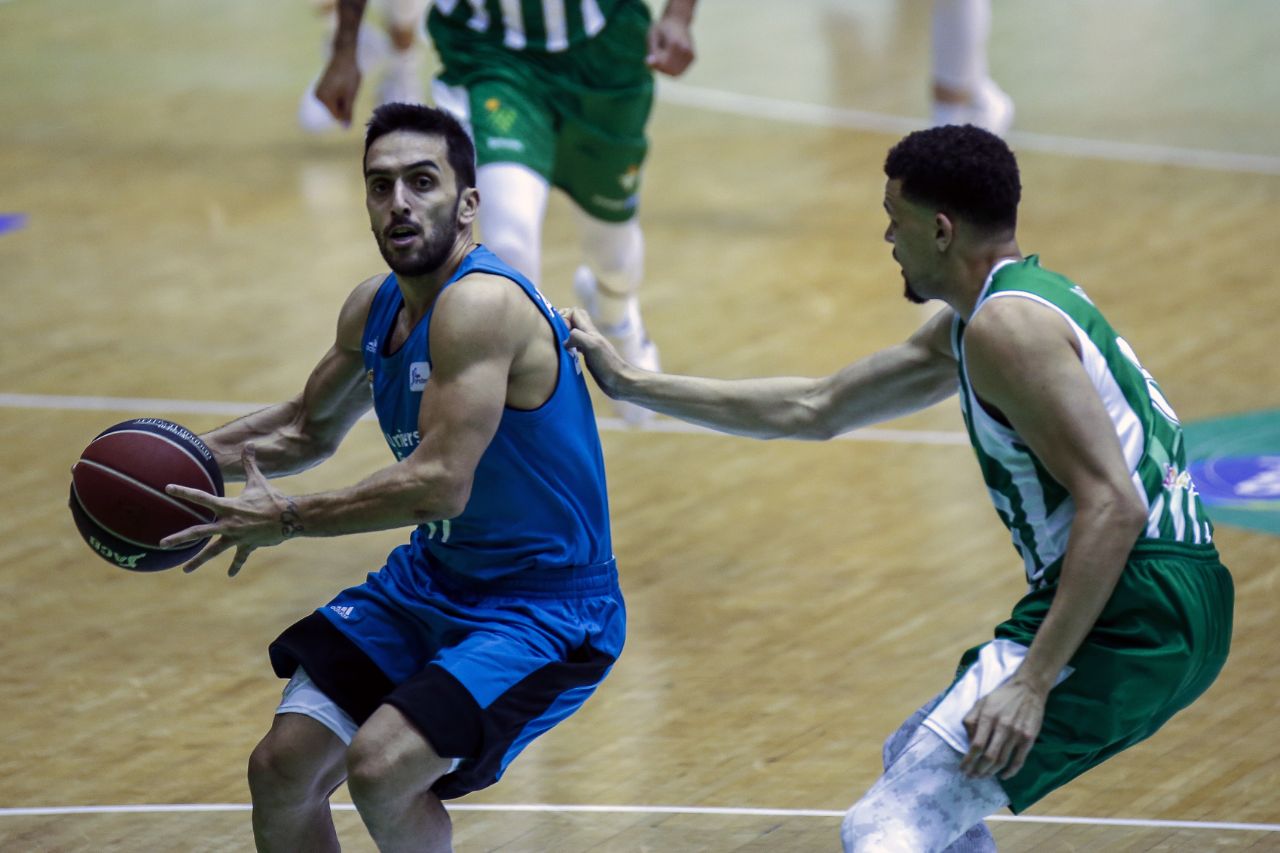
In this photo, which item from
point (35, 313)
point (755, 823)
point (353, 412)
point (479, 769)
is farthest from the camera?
point (35, 313)

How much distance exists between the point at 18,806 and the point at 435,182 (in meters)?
1.89

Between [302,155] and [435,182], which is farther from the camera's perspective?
[302,155]

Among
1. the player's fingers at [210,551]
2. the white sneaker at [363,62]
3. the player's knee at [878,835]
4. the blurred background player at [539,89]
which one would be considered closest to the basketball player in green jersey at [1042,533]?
the player's knee at [878,835]

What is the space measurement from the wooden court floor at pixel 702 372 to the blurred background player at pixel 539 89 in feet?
3.42

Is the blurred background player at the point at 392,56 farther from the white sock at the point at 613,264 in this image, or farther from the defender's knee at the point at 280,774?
the defender's knee at the point at 280,774

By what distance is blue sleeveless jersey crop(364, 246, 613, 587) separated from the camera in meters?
3.80

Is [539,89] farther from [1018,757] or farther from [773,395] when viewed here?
[1018,757]

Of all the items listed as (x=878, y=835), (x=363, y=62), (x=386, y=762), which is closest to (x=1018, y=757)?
(x=878, y=835)

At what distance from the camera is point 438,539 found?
392 centimetres

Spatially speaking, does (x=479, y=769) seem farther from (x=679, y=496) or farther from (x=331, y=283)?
(x=331, y=283)

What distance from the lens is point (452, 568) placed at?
3.90m

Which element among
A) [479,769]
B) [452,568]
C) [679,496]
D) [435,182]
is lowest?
[679,496]

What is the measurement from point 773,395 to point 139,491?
4.23 feet

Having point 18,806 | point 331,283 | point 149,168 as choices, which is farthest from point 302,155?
point 18,806
